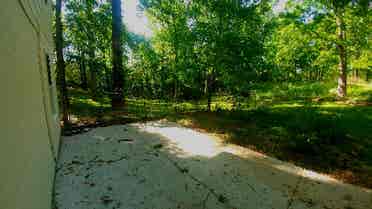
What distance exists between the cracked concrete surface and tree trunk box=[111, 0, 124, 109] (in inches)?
150

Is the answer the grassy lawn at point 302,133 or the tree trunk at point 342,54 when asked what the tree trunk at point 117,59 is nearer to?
the grassy lawn at point 302,133

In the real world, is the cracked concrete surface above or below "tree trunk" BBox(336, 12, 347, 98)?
below

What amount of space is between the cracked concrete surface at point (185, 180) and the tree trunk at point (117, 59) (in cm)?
381

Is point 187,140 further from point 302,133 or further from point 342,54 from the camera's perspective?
point 342,54

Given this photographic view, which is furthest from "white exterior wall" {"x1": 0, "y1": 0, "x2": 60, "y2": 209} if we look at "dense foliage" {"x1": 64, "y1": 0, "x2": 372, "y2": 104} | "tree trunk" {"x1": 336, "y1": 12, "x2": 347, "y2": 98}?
"tree trunk" {"x1": 336, "y1": 12, "x2": 347, "y2": 98}

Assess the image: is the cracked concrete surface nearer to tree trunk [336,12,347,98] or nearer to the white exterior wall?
the white exterior wall

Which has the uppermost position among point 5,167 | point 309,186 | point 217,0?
point 217,0

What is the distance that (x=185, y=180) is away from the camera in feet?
13.9

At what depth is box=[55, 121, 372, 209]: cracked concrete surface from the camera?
141 inches

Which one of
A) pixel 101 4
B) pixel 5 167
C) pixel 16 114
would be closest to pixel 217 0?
pixel 16 114

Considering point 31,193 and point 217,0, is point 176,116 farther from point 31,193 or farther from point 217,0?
point 31,193

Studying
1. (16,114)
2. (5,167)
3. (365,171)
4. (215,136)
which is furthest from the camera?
(215,136)

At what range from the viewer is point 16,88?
239 centimetres

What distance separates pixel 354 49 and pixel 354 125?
7317 mm
